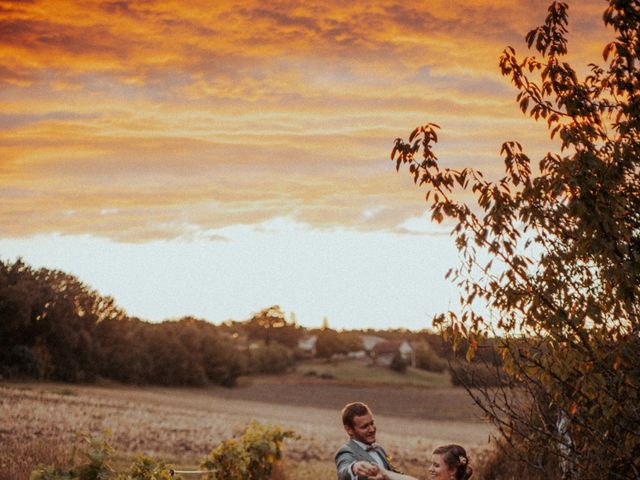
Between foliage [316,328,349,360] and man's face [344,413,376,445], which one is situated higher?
foliage [316,328,349,360]

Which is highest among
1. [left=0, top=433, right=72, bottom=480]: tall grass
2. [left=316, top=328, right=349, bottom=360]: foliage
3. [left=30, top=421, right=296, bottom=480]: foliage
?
[left=316, top=328, right=349, bottom=360]: foliage

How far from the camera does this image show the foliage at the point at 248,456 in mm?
12227

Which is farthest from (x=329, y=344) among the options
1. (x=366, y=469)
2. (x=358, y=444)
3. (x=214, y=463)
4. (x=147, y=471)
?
(x=366, y=469)

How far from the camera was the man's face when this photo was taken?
5.52m

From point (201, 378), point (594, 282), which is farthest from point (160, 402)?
point (594, 282)

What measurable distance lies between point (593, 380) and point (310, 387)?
271 feet

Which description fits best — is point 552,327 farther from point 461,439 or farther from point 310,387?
point 310,387

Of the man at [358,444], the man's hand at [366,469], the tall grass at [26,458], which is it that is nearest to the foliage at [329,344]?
the tall grass at [26,458]

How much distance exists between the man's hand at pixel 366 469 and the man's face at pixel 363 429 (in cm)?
42

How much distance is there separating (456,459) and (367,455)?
64cm

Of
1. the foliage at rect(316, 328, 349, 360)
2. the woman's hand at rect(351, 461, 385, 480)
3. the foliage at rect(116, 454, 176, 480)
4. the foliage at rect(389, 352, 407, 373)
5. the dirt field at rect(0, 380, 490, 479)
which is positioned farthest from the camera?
the foliage at rect(316, 328, 349, 360)

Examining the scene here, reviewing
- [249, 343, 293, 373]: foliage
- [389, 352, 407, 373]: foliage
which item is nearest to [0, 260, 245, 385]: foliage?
[249, 343, 293, 373]: foliage

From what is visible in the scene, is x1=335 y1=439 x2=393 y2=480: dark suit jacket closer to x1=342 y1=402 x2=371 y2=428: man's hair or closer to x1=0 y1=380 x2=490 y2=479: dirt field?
x1=342 y1=402 x2=371 y2=428: man's hair

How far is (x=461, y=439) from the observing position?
136 feet
